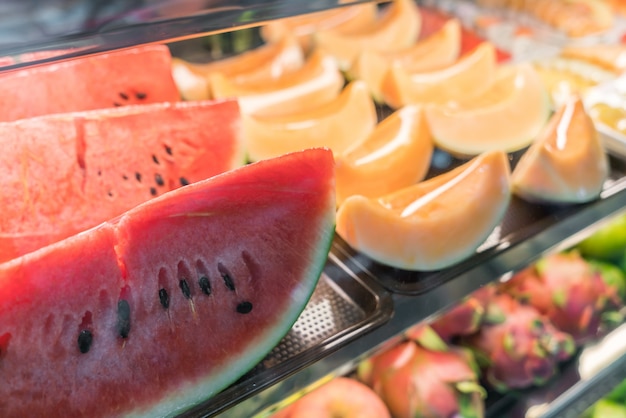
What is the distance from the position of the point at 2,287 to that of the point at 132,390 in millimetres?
175

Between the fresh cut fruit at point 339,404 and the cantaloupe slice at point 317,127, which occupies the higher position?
the cantaloupe slice at point 317,127

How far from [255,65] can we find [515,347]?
2.85 ft

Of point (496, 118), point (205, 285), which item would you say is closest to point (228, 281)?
point (205, 285)

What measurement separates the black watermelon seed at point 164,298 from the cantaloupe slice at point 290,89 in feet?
1.79

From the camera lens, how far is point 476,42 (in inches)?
68.9

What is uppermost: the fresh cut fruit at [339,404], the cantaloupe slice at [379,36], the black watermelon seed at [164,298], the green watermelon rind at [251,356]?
the cantaloupe slice at [379,36]

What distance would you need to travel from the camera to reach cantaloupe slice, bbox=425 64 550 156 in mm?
1054

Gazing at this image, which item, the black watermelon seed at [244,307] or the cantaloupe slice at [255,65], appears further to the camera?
the cantaloupe slice at [255,65]

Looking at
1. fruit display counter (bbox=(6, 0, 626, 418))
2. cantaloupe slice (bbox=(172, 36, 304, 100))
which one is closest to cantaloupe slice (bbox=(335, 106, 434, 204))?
fruit display counter (bbox=(6, 0, 626, 418))

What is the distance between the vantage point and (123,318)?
59cm

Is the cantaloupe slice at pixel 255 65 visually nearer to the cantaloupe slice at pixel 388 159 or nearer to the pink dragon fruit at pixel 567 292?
the cantaloupe slice at pixel 388 159

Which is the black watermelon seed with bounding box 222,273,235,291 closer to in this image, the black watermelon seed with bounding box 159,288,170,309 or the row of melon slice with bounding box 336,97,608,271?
the black watermelon seed with bounding box 159,288,170,309

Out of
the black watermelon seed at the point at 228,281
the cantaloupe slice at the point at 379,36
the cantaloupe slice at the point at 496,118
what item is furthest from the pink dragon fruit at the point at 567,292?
the black watermelon seed at the point at 228,281

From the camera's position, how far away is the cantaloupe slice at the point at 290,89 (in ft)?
3.73
